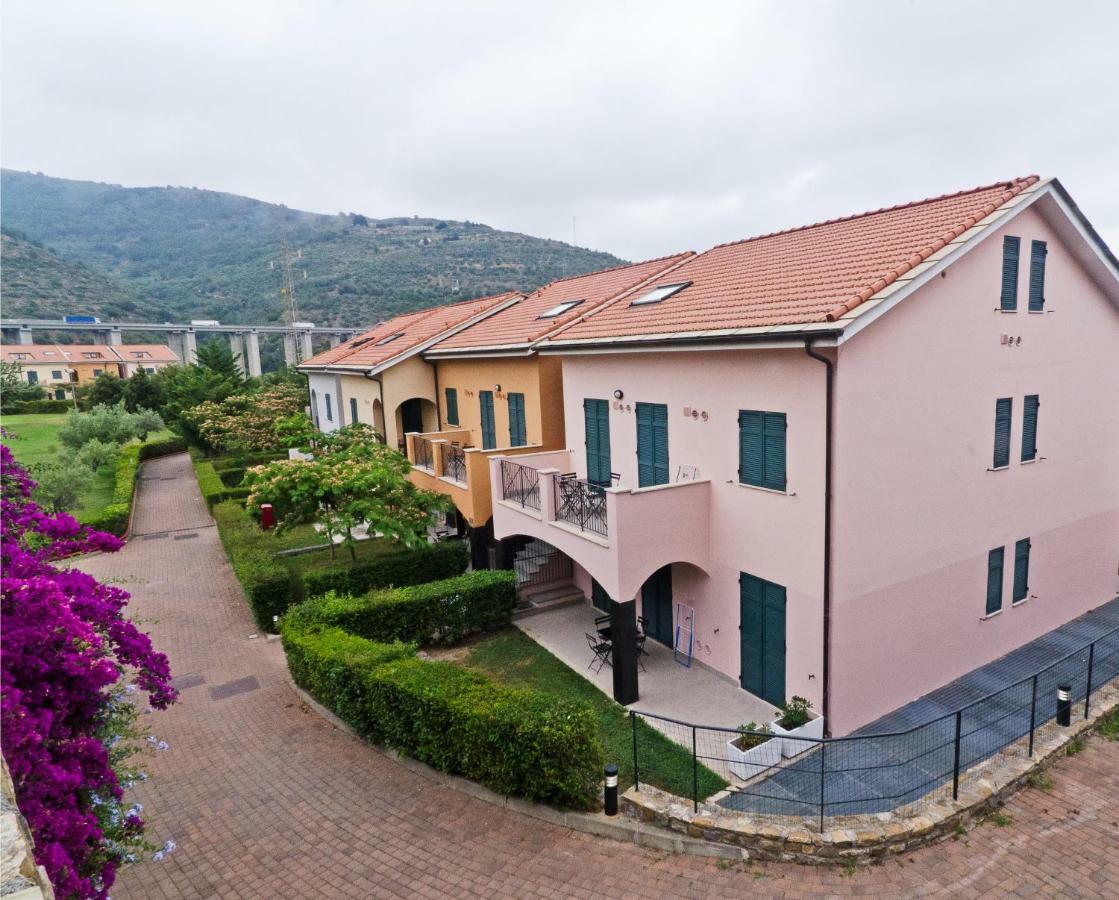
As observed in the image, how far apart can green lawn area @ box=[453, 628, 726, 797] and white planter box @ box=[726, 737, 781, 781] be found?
32 centimetres

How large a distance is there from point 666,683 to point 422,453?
33.9 ft

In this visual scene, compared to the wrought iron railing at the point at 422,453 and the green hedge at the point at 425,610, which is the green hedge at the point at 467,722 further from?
the wrought iron railing at the point at 422,453

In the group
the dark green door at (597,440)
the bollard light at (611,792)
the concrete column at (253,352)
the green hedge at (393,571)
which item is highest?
the concrete column at (253,352)

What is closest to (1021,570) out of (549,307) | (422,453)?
(549,307)

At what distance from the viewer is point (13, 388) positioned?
57406 millimetres

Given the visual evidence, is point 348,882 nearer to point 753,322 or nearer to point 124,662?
point 124,662

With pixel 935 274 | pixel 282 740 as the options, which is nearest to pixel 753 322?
pixel 935 274

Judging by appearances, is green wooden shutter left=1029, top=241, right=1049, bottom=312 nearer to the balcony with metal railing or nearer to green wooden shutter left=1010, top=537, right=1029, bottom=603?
green wooden shutter left=1010, top=537, right=1029, bottom=603

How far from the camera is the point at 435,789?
356 inches

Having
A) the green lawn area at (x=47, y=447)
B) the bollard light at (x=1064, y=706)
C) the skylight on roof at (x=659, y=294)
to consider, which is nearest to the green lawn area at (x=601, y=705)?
the bollard light at (x=1064, y=706)

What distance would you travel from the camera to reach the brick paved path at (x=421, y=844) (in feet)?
23.2

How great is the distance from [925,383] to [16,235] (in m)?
144

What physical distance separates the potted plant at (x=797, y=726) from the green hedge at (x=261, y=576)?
35.9 ft

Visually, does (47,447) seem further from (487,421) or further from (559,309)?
(559,309)
